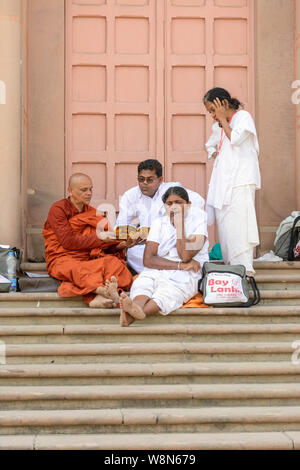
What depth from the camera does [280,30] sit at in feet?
23.7

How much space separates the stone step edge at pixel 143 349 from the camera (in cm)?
463

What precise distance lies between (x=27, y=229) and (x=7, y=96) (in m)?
1.43

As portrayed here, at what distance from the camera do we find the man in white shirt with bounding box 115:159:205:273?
6.13 metres

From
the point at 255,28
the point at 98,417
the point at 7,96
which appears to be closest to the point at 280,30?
the point at 255,28

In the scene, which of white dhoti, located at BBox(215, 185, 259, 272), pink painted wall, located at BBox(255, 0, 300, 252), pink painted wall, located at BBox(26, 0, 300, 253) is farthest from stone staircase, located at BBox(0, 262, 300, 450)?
pink painted wall, located at BBox(26, 0, 300, 253)

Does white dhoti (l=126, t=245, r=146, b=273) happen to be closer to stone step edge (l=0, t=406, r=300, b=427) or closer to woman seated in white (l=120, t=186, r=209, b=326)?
woman seated in white (l=120, t=186, r=209, b=326)

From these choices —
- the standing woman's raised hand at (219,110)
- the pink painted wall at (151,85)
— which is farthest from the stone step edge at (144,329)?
the pink painted wall at (151,85)

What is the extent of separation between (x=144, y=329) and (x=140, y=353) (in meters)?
0.21

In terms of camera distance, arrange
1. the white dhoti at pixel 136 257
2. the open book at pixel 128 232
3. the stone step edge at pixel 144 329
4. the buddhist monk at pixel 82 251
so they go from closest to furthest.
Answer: the stone step edge at pixel 144 329 → the buddhist monk at pixel 82 251 → the open book at pixel 128 232 → the white dhoti at pixel 136 257

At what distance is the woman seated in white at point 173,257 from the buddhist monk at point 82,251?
9.2 inches

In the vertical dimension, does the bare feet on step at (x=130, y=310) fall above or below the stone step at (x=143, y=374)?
above

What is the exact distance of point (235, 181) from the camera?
5.77m

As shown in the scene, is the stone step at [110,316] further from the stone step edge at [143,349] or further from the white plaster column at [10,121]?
the white plaster column at [10,121]

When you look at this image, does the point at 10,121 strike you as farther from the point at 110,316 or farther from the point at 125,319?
the point at 125,319
